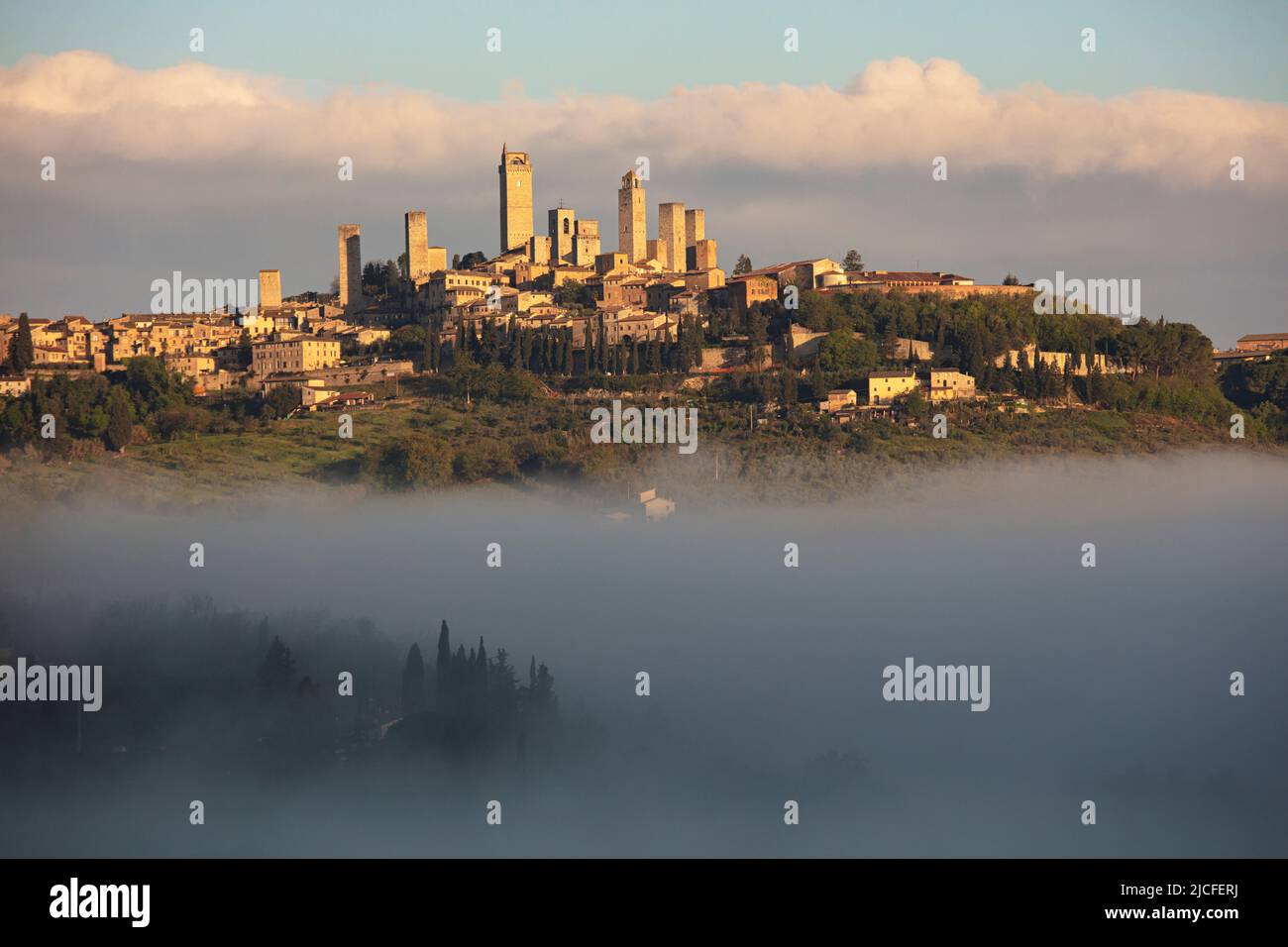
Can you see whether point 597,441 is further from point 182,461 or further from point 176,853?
point 176,853

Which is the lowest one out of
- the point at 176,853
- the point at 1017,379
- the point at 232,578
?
the point at 176,853

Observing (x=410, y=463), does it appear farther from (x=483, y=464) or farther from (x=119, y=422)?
(x=119, y=422)

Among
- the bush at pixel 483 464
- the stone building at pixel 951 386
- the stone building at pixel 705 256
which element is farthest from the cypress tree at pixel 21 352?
the stone building at pixel 951 386

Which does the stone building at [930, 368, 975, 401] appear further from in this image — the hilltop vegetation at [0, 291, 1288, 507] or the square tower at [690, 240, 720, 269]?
the square tower at [690, 240, 720, 269]

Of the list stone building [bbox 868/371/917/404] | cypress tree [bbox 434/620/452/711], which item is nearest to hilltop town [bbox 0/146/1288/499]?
stone building [bbox 868/371/917/404]

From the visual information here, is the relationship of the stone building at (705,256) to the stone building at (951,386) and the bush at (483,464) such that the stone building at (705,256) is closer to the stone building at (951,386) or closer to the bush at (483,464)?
the stone building at (951,386)

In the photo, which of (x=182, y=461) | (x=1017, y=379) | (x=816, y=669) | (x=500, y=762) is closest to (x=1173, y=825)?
(x=816, y=669)
